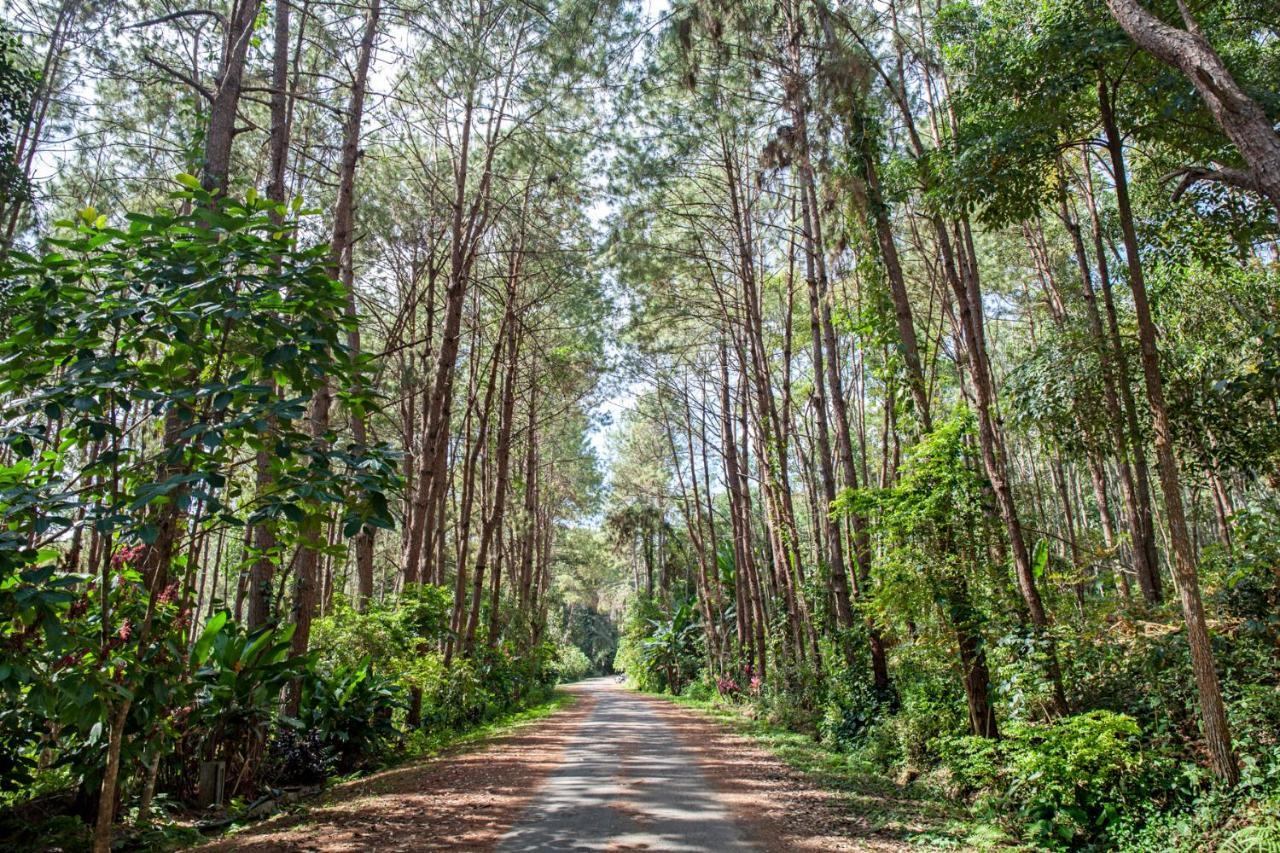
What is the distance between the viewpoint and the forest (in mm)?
3711

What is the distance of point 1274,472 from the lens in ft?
26.6

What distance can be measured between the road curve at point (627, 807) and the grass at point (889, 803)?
124 cm

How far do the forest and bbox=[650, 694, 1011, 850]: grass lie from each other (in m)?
0.11

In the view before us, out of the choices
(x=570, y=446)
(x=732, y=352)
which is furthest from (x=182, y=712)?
(x=570, y=446)

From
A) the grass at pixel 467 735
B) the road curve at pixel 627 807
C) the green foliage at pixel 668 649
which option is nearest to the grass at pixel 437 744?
the grass at pixel 467 735

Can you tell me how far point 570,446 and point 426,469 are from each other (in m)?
15.6

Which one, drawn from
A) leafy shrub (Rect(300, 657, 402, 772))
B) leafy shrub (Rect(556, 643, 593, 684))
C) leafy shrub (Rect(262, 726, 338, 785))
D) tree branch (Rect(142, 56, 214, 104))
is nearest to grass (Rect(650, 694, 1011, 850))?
leafy shrub (Rect(300, 657, 402, 772))

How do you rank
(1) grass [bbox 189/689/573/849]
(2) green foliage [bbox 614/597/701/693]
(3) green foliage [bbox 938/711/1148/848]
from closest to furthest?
(3) green foliage [bbox 938/711/1148/848] < (1) grass [bbox 189/689/573/849] < (2) green foliage [bbox 614/597/701/693]

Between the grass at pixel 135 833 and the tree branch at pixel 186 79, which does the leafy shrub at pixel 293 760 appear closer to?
the grass at pixel 135 833

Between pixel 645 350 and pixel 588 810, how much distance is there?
39.9 ft

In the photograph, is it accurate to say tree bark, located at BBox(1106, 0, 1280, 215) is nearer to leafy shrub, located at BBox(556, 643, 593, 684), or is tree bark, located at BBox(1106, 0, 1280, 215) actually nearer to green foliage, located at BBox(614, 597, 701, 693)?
green foliage, located at BBox(614, 597, 701, 693)

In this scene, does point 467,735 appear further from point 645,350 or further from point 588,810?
point 645,350

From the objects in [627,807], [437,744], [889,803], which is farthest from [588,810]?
[437,744]

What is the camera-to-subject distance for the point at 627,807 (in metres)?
A: 6.47
